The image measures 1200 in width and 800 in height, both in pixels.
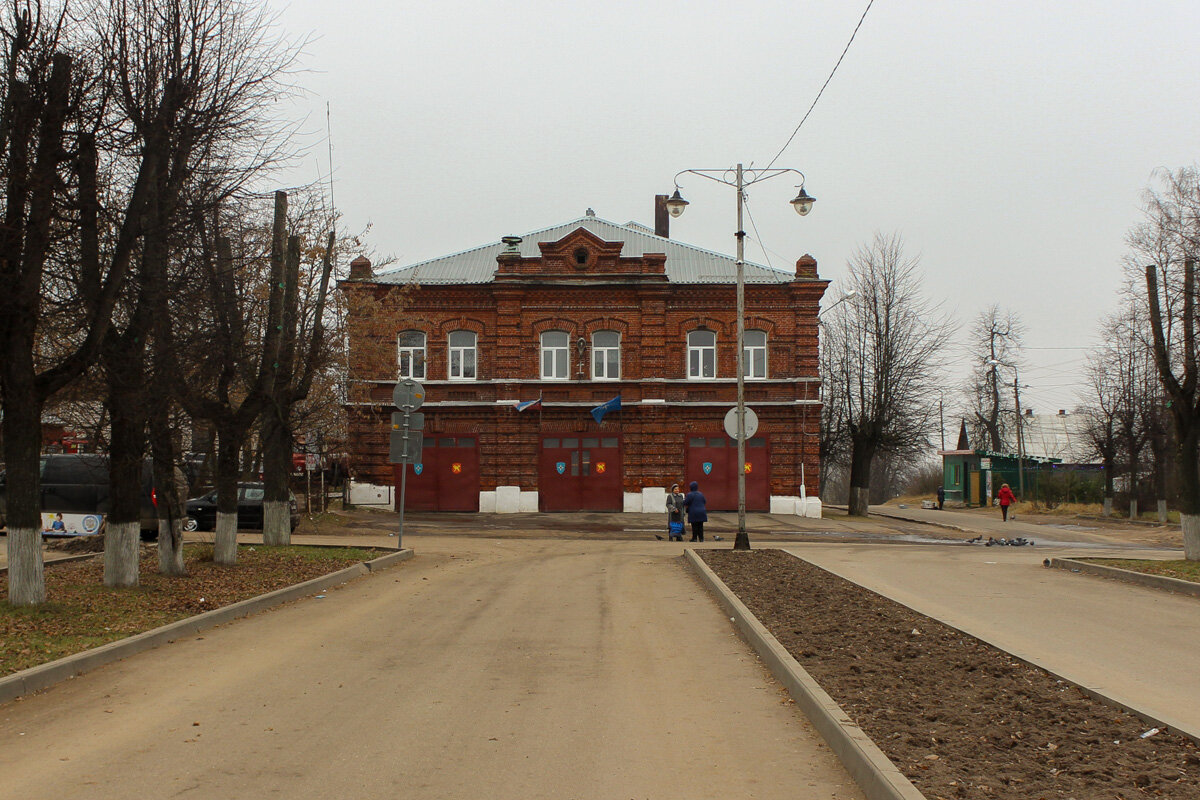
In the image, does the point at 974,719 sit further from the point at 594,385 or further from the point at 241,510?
the point at 594,385

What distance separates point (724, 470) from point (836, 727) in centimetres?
3335

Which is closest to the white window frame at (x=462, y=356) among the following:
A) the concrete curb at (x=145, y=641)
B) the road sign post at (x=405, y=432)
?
the road sign post at (x=405, y=432)

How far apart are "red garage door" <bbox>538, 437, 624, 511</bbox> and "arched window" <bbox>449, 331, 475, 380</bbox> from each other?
4083 millimetres

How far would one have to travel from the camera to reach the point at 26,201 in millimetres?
10836

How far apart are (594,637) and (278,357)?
10.5 m

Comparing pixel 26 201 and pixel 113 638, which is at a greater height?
pixel 26 201

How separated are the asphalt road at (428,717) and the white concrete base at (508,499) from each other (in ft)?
86.5

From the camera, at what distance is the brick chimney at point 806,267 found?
40.0 meters

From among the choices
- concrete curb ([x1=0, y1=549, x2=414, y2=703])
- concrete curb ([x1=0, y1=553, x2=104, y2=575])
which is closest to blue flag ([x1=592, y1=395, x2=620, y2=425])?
concrete curb ([x1=0, y1=553, x2=104, y2=575])

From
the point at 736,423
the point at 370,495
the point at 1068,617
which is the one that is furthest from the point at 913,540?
the point at 370,495

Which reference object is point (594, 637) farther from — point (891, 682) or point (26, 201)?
point (26, 201)

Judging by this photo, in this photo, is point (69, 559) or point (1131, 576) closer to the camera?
point (1131, 576)

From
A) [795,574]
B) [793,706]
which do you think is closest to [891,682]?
[793,706]

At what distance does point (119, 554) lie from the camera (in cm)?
1338
